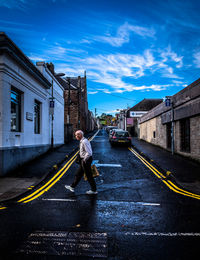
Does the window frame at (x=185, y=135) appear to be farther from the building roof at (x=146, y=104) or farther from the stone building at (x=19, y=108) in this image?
the building roof at (x=146, y=104)

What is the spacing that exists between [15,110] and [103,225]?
8.10 m

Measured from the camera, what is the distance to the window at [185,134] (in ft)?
41.3

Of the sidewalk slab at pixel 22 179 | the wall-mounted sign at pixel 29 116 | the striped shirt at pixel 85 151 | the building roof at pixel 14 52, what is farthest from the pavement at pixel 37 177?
the building roof at pixel 14 52

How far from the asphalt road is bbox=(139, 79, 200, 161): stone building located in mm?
5775

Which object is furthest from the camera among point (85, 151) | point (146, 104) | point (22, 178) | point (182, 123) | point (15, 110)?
point (146, 104)

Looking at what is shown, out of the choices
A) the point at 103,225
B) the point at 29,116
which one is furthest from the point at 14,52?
the point at 103,225

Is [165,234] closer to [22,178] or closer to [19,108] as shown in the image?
[22,178]

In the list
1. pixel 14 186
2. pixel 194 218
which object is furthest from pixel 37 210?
pixel 194 218

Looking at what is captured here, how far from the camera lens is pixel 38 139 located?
515 inches

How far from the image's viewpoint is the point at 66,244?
10.9 ft

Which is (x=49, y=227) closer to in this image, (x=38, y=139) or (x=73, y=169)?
(x=73, y=169)

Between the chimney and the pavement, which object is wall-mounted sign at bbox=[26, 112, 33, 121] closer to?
the pavement

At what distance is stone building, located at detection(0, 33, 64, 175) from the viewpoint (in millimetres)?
8565

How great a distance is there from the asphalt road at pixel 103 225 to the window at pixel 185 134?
6.77m
